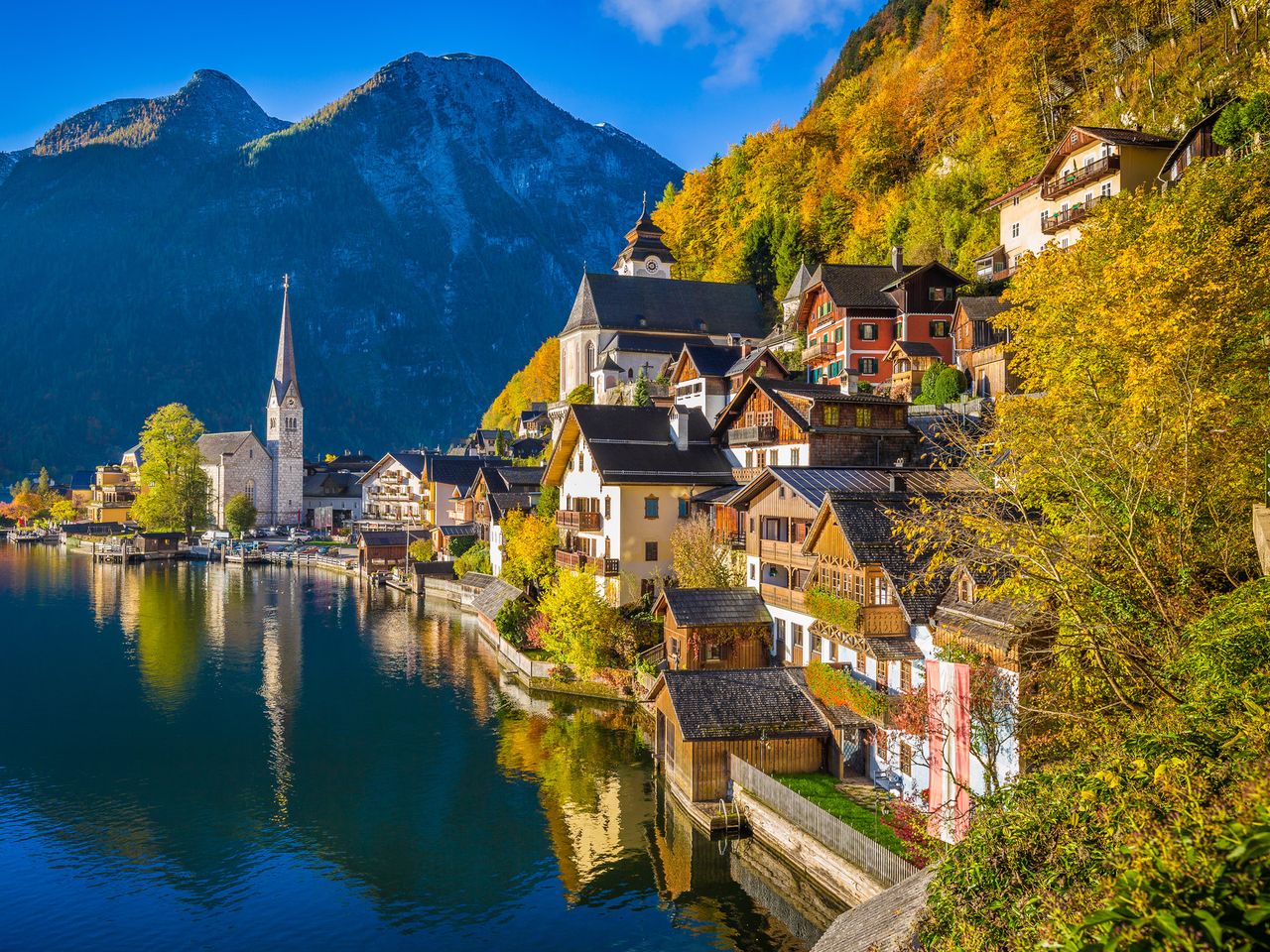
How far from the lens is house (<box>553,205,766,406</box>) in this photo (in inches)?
3725

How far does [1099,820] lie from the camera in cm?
953

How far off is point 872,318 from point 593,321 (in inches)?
1625

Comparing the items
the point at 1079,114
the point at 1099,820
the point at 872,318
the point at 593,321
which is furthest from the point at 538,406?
the point at 1099,820

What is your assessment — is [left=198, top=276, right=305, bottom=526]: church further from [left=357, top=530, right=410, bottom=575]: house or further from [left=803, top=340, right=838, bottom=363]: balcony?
[left=803, top=340, right=838, bottom=363]: balcony

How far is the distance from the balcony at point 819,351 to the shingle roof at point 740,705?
133ft

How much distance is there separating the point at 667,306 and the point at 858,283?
1434 inches

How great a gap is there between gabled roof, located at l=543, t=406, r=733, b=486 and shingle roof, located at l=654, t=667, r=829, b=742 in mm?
17826

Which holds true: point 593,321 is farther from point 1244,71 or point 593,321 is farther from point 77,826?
point 77,826

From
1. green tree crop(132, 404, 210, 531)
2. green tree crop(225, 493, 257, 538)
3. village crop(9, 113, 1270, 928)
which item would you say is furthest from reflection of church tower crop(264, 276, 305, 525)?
village crop(9, 113, 1270, 928)

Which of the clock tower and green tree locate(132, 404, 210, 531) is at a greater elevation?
the clock tower

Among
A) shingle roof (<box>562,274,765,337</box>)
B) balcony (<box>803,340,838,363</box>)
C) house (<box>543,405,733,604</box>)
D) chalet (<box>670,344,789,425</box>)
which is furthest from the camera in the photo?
shingle roof (<box>562,274,765,337</box>)

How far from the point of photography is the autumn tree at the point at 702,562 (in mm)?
39250

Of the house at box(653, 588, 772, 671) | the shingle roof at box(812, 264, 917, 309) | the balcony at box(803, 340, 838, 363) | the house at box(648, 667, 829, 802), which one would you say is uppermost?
the shingle roof at box(812, 264, 917, 309)

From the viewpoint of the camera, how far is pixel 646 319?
324 feet
